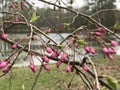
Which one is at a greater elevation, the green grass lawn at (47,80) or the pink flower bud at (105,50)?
the pink flower bud at (105,50)

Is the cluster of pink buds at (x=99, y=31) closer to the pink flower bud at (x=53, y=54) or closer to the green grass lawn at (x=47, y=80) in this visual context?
the pink flower bud at (x=53, y=54)

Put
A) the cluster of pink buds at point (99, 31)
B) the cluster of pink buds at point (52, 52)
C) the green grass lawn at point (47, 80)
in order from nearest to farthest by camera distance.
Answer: the cluster of pink buds at point (52, 52), the cluster of pink buds at point (99, 31), the green grass lawn at point (47, 80)

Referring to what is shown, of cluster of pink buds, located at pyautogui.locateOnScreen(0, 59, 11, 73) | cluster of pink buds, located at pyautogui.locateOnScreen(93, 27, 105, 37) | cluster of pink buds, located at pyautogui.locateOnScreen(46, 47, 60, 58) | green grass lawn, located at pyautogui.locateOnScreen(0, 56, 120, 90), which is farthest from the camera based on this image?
green grass lawn, located at pyautogui.locateOnScreen(0, 56, 120, 90)

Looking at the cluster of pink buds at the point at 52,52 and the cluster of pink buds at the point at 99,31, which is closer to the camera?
the cluster of pink buds at the point at 52,52

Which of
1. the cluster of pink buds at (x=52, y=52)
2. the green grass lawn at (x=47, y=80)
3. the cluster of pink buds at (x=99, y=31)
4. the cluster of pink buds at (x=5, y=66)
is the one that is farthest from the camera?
the green grass lawn at (x=47, y=80)

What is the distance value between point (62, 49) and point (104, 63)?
1474cm

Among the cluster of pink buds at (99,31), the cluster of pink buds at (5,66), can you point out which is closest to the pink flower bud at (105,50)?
the cluster of pink buds at (99,31)

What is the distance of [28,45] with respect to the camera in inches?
56.4

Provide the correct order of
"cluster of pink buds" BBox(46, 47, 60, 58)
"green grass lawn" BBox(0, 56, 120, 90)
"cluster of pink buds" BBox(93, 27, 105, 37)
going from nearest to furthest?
"cluster of pink buds" BBox(46, 47, 60, 58), "cluster of pink buds" BBox(93, 27, 105, 37), "green grass lawn" BBox(0, 56, 120, 90)

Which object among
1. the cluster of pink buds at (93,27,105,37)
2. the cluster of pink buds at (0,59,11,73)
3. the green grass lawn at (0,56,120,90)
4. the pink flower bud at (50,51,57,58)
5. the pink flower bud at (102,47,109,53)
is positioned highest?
the cluster of pink buds at (93,27,105,37)

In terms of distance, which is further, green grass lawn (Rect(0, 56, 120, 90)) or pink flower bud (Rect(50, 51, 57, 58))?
green grass lawn (Rect(0, 56, 120, 90))

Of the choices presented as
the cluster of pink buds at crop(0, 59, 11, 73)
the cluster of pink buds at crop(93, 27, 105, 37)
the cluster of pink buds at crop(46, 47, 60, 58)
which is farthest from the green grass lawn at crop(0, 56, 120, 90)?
the cluster of pink buds at crop(0, 59, 11, 73)

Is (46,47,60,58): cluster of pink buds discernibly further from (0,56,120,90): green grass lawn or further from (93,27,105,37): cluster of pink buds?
(0,56,120,90): green grass lawn

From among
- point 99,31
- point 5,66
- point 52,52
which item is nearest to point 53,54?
point 52,52
